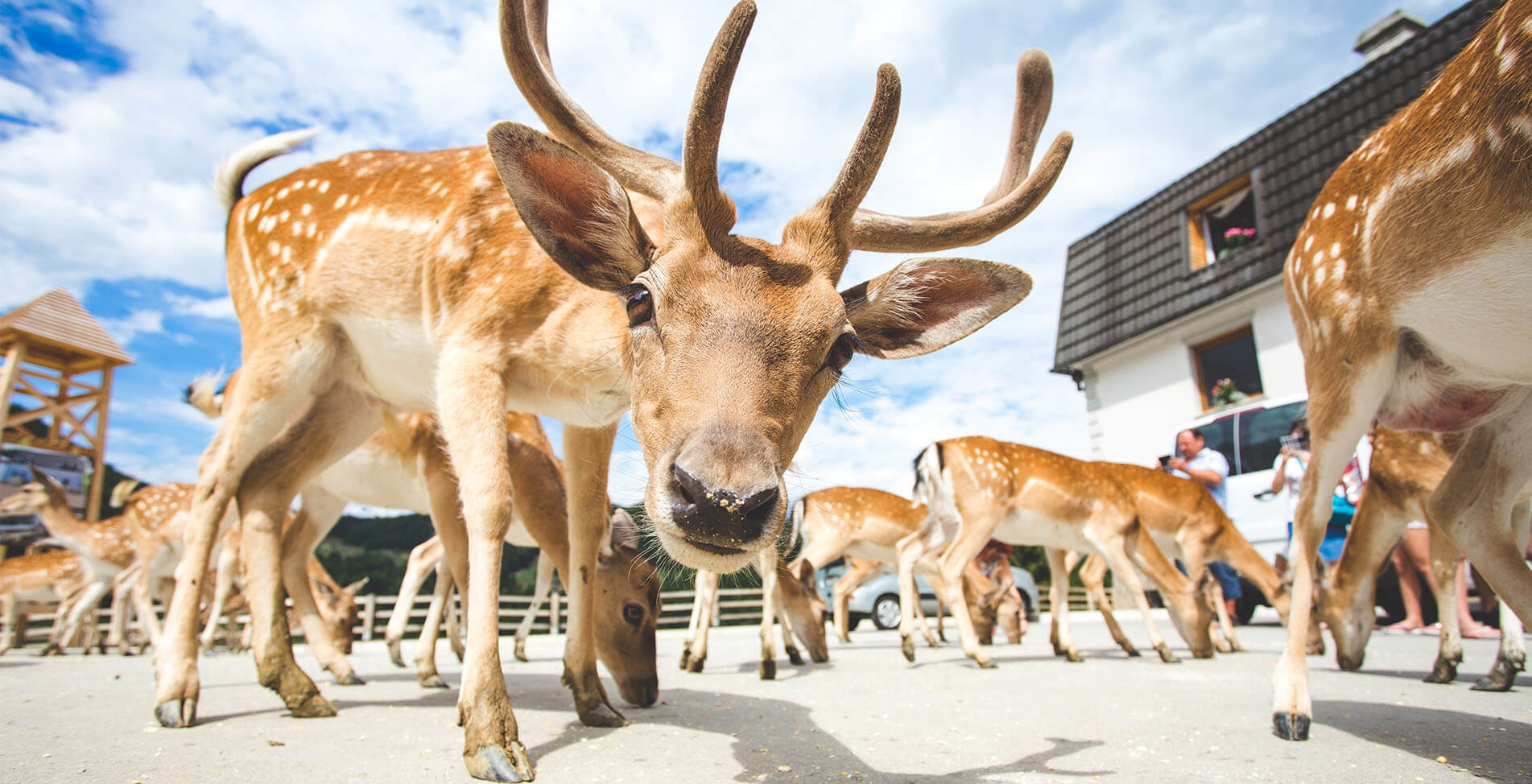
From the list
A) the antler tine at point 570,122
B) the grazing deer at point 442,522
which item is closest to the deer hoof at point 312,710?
the grazing deer at point 442,522

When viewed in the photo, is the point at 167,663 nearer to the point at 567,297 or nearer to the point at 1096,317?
the point at 567,297

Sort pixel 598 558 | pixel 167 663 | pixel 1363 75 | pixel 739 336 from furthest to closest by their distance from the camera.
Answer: pixel 1363 75 < pixel 598 558 < pixel 167 663 < pixel 739 336

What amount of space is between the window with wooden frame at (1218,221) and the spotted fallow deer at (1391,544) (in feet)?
38.7

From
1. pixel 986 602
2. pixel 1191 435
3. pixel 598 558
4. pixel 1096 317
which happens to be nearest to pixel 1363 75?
pixel 1096 317

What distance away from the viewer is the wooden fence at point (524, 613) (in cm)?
1225

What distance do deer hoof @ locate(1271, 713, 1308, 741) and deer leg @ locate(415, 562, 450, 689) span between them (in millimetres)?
3821

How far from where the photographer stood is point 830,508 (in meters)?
9.29

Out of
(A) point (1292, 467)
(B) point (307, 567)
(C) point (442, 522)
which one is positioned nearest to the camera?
(C) point (442, 522)

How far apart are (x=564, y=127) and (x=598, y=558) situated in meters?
1.96

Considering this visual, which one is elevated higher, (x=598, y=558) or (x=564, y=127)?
(x=564, y=127)

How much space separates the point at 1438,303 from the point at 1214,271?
14.0 metres

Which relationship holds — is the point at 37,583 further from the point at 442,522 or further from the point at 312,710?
the point at 312,710

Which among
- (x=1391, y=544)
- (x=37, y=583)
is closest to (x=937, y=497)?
(x=1391, y=544)

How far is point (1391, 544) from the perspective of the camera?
4121 millimetres
